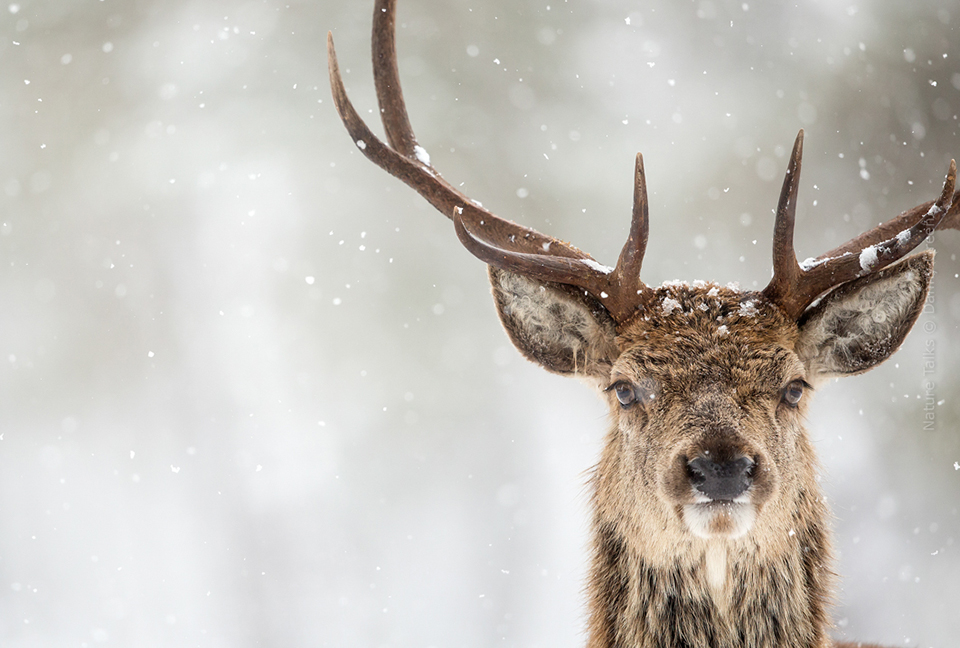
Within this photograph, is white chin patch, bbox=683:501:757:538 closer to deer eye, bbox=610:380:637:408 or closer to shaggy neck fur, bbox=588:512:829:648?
shaggy neck fur, bbox=588:512:829:648

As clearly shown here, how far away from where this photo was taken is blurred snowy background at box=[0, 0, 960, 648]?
33.3 ft

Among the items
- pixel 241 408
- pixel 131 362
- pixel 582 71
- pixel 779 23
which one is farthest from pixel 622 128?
pixel 131 362

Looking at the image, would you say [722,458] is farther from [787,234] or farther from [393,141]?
[393,141]

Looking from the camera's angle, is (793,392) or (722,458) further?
(793,392)

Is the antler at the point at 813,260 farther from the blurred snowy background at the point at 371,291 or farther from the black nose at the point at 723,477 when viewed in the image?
the blurred snowy background at the point at 371,291

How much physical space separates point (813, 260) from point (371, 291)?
8.76m

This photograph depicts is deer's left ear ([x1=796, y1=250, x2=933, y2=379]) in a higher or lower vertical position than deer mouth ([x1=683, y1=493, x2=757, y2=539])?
higher

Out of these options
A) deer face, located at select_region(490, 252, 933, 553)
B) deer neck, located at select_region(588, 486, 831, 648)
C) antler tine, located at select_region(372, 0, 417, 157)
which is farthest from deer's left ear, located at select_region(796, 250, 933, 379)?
antler tine, located at select_region(372, 0, 417, 157)

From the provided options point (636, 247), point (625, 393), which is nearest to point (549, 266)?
point (636, 247)

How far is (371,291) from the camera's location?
11633 mm

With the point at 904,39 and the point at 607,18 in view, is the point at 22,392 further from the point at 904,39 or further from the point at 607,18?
the point at 904,39

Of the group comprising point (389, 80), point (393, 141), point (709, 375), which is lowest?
point (709, 375)

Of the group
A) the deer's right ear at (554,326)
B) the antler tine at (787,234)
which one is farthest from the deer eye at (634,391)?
the antler tine at (787,234)

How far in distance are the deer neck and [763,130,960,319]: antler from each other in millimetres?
918
